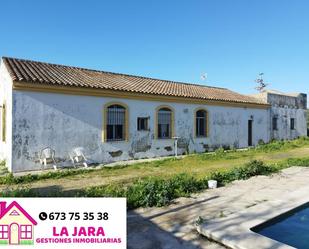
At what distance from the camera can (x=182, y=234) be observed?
4895 mm

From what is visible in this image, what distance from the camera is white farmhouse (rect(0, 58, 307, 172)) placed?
11.3 metres

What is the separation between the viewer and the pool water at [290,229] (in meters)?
5.06

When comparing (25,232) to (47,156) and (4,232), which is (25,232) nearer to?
(4,232)

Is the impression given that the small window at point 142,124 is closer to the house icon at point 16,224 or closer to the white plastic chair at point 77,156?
the white plastic chair at point 77,156

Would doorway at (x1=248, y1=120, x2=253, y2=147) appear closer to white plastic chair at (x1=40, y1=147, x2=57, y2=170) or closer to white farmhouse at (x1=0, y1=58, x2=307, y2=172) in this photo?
white farmhouse at (x1=0, y1=58, x2=307, y2=172)

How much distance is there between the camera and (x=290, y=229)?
18.1 ft

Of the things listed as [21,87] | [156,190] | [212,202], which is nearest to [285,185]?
[212,202]

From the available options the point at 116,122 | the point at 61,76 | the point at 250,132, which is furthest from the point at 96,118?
the point at 250,132

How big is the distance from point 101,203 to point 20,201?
857 mm

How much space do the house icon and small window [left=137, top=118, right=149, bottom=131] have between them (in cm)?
1188

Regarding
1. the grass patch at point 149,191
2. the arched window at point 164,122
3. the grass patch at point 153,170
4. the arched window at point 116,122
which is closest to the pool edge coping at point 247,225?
the grass patch at point 149,191

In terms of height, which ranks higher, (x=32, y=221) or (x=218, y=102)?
(x=218, y=102)

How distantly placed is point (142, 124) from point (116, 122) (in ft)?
5.33

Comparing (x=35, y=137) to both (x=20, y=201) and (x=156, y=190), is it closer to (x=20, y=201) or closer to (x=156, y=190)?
(x=156, y=190)
